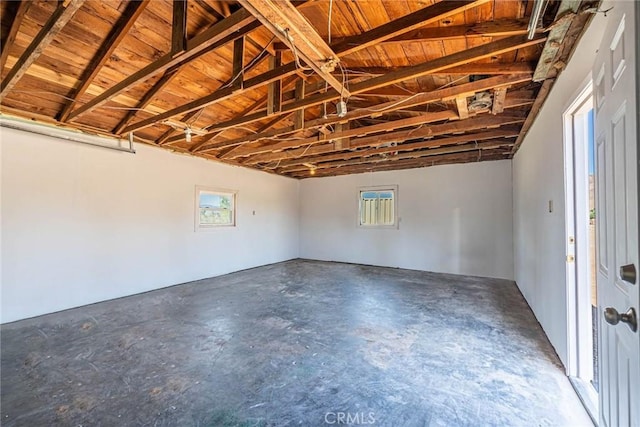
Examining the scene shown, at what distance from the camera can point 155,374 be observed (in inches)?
81.0

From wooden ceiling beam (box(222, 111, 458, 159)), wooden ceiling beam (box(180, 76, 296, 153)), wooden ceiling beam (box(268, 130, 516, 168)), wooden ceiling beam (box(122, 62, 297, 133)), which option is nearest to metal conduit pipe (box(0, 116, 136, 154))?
wooden ceiling beam (box(180, 76, 296, 153))

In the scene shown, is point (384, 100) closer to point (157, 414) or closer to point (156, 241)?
point (157, 414)

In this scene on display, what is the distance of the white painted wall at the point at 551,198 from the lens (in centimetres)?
179

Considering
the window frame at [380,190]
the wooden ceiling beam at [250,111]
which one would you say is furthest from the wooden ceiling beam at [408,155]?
the wooden ceiling beam at [250,111]

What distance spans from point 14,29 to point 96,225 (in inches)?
98.4

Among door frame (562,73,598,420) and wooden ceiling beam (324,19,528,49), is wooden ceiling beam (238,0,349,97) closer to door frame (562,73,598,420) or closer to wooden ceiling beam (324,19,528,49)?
wooden ceiling beam (324,19,528,49)

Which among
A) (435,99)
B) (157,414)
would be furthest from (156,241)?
(435,99)

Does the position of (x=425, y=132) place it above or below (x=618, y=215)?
above

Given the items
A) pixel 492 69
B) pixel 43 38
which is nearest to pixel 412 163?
pixel 492 69

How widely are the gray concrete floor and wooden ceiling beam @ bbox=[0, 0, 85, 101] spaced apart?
8.19 feet

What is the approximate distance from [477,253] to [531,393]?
156 inches

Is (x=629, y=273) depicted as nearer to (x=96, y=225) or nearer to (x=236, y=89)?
(x=236, y=89)

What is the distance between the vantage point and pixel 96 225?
3.78 meters

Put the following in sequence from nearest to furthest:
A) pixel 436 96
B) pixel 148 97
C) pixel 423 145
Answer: pixel 436 96, pixel 148 97, pixel 423 145
